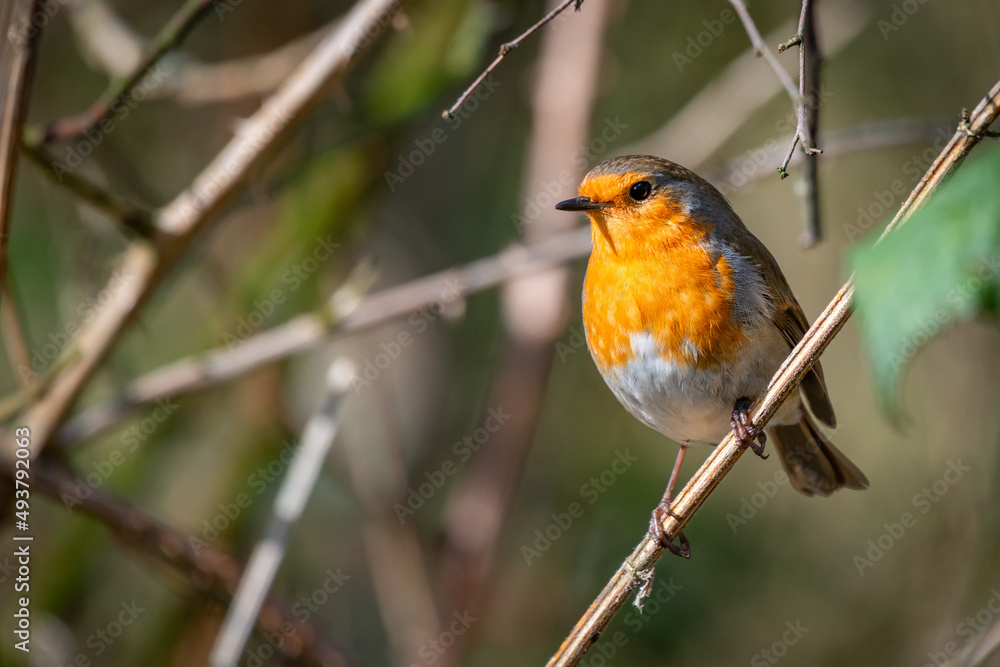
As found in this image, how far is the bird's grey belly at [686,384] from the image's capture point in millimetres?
2502

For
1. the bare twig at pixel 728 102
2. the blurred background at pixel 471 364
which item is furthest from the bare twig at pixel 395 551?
the bare twig at pixel 728 102

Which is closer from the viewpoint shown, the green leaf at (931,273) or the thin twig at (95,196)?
the green leaf at (931,273)

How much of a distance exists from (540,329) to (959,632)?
205 cm

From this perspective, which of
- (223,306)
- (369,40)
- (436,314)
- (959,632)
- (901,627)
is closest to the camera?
(369,40)

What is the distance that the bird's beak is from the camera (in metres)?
2.69

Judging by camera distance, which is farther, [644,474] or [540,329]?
[644,474]

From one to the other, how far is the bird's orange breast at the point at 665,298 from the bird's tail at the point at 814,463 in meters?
0.62

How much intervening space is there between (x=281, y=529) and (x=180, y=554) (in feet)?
1.33

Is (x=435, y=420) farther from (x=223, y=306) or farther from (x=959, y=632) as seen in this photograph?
(x=959, y=632)

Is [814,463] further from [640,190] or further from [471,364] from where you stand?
[471,364]

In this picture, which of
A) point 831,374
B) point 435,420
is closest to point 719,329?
point 435,420

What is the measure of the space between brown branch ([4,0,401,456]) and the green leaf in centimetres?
178

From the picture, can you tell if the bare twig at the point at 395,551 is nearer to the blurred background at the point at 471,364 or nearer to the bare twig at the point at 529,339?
the blurred background at the point at 471,364

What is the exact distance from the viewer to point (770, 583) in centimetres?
424
